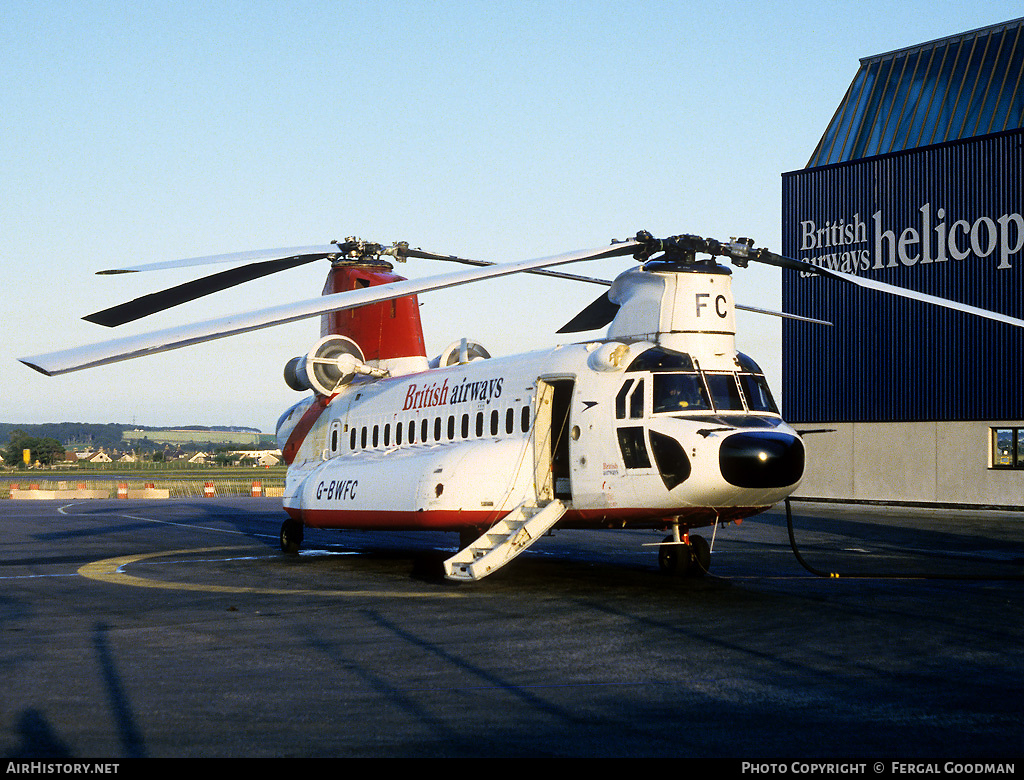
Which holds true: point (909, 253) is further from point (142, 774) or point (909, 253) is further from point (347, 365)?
point (142, 774)

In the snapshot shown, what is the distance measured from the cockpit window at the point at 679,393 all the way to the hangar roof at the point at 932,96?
29.6 meters

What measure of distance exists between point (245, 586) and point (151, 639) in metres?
5.79

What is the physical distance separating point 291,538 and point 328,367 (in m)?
4.01

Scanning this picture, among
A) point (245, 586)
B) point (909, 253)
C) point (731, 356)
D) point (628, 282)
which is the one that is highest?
point (909, 253)

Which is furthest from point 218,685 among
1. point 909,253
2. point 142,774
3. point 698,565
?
point 909,253

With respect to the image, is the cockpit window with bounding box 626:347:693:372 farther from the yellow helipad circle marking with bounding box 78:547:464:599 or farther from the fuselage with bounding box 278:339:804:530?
the yellow helipad circle marking with bounding box 78:547:464:599

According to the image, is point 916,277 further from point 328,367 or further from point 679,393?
point 679,393

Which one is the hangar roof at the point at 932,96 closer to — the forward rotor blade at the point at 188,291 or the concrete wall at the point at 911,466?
the concrete wall at the point at 911,466

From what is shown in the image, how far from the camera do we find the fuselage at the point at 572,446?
1616cm

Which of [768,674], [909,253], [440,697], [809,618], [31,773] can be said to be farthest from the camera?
[909,253]

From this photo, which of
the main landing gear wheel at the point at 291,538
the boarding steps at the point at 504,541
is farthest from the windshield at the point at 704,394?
the main landing gear wheel at the point at 291,538

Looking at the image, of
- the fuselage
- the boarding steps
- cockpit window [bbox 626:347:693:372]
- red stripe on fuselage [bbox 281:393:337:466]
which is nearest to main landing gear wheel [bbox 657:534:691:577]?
the fuselage

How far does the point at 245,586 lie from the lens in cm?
1817

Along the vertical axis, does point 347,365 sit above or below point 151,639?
above
